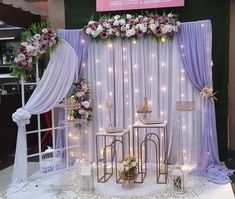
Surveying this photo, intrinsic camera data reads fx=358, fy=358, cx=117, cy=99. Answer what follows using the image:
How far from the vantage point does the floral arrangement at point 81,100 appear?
16.8 feet

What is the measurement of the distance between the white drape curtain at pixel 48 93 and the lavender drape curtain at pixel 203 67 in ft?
5.15

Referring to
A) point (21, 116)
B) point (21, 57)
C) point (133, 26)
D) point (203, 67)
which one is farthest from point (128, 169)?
point (133, 26)

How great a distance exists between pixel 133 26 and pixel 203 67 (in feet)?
3.73

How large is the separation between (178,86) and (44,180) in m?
2.27

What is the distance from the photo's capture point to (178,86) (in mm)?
5109

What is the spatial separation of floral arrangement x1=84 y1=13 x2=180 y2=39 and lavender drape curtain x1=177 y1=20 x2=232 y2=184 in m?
0.22

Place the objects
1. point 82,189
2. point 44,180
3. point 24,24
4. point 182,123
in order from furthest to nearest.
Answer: point 24,24, point 182,123, point 44,180, point 82,189

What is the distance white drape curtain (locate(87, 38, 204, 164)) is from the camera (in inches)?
201

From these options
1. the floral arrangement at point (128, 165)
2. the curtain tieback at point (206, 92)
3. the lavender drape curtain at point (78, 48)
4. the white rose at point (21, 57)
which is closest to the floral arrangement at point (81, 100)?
the lavender drape curtain at point (78, 48)

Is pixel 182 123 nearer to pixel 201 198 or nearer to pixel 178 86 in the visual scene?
pixel 178 86

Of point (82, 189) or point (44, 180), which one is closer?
point (82, 189)

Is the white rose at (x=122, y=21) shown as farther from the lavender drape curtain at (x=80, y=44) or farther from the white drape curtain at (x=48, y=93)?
the white drape curtain at (x=48, y=93)

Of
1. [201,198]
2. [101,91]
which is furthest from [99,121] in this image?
[201,198]

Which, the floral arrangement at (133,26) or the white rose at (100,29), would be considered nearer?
the floral arrangement at (133,26)
